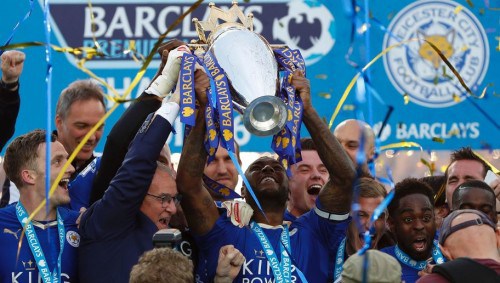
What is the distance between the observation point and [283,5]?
8.67 m

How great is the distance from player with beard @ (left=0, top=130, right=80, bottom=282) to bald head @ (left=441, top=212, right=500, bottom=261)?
193 centimetres

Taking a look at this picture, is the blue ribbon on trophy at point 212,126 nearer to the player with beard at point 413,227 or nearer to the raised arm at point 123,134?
the raised arm at point 123,134

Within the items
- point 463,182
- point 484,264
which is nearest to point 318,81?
point 463,182

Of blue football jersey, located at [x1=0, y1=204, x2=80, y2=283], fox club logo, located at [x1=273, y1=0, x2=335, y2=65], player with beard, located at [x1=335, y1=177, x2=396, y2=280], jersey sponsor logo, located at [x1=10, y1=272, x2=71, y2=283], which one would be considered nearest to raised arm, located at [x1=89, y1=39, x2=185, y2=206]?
blue football jersey, located at [x1=0, y1=204, x2=80, y2=283]

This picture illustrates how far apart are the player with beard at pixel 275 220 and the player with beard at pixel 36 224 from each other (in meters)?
0.65

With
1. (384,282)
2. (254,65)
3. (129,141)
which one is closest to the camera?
(384,282)

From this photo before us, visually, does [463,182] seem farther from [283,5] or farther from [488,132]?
[283,5]

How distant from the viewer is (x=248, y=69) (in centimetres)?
571

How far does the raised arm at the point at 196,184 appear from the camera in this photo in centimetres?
616

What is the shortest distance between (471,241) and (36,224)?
2.20 meters

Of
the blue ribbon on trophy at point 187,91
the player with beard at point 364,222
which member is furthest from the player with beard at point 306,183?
the blue ribbon on trophy at point 187,91

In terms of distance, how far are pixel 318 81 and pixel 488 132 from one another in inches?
50.5

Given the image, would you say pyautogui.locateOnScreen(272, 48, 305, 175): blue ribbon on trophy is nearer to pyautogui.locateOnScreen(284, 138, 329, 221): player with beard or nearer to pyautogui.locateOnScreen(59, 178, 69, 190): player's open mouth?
pyautogui.locateOnScreen(59, 178, 69, 190): player's open mouth

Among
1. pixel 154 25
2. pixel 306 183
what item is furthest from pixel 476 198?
pixel 154 25
